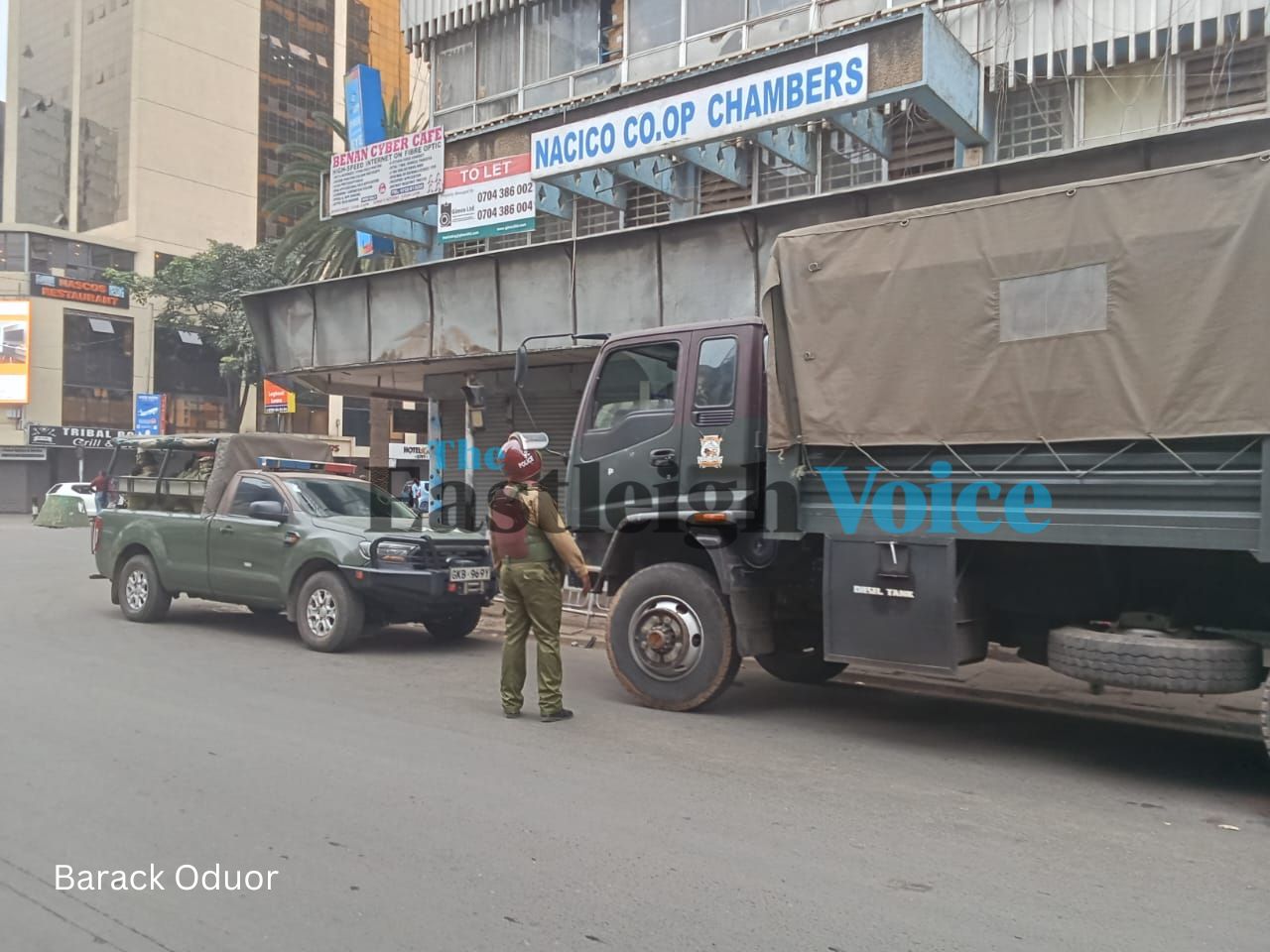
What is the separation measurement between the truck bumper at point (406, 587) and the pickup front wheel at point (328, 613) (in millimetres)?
132

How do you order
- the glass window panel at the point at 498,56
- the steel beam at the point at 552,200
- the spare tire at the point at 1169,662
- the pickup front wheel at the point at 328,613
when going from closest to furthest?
the spare tire at the point at 1169,662 → the pickup front wheel at the point at 328,613 → the steel beam at the point at 552,200 → the glass window panel at the point at 498,56

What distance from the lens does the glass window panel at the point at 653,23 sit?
14859mm

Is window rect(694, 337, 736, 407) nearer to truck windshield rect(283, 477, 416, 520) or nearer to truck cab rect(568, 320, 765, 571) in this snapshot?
truck cab rect(568, 320, 765, 571)

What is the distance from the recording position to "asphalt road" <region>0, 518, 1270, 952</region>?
145 inches

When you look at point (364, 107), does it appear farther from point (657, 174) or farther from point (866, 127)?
point (866, 127)

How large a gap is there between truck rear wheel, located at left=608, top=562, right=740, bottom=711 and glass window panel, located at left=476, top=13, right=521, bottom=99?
12.5 meters

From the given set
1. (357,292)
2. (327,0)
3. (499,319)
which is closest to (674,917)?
(499,319)

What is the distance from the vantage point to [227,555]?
1024cm

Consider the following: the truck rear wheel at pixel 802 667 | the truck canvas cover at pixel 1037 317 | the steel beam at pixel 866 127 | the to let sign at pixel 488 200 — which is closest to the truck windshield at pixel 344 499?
the truck rear wheel at pixel 802 667

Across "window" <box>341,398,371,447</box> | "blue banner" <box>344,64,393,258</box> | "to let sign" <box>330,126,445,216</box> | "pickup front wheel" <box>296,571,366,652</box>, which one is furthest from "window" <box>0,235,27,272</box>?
"pickup front wheel" <box>296,571,366,652</box>

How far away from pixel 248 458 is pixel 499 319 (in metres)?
4.67

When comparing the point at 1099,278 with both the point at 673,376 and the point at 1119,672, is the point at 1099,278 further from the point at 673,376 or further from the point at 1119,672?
the point at 673,376

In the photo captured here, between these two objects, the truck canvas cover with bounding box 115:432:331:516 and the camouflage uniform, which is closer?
the camouflage uniform

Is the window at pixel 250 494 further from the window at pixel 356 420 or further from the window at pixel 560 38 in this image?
the window at pixel 356 420
